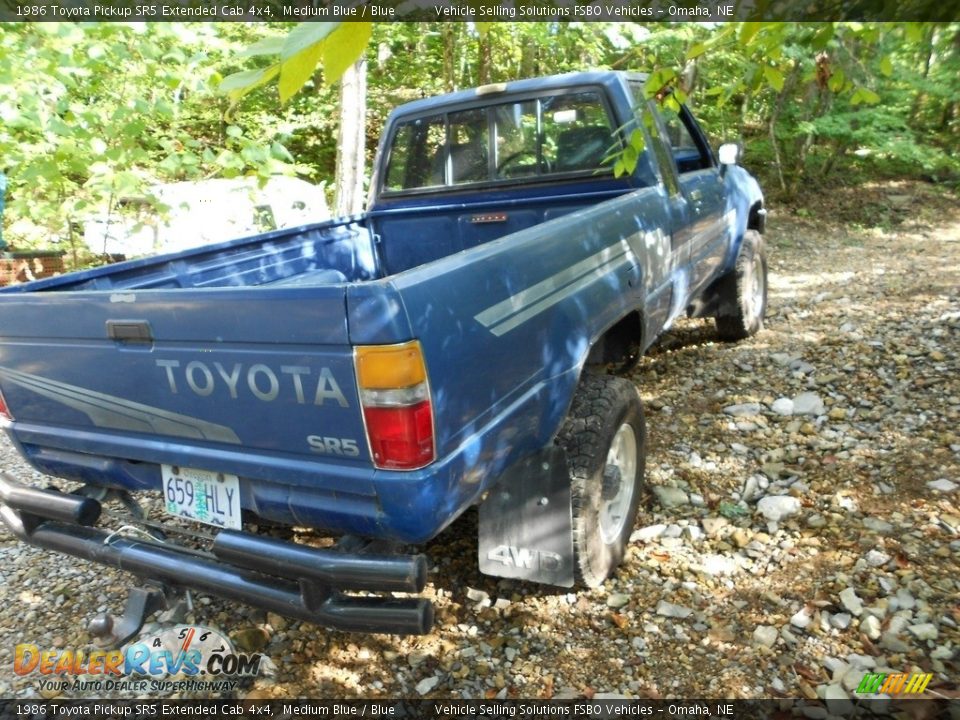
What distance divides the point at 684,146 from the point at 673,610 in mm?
3017

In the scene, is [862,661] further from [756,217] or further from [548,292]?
[756,217]

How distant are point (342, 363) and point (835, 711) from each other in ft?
6.12

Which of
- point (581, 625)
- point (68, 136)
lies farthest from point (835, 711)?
point (68, 136)

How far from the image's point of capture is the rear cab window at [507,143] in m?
3.65

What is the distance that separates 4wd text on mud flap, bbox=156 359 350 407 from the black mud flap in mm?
867

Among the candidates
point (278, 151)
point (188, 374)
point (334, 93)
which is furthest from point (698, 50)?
point (334, 93)

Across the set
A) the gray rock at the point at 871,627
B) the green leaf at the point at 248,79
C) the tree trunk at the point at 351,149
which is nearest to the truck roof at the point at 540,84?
the gray rock at the point at 871,627

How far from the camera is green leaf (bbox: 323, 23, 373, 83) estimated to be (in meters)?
1.01

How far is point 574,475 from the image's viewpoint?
2.51 m

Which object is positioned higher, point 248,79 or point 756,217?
point 248,79

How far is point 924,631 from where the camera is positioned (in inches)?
90.7

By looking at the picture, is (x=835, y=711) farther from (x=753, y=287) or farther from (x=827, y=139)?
(x=827, y=139)

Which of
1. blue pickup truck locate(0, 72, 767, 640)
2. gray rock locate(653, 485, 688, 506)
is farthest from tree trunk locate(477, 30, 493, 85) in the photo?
gray rock locate(653, 485, 688, 506)

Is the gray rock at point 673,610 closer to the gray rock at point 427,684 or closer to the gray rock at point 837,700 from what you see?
the gray rock at point 837,700
